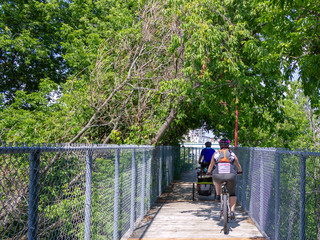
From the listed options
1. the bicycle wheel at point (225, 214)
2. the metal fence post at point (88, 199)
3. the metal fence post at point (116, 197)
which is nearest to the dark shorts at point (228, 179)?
the bicycle wheel at point (225, 214)

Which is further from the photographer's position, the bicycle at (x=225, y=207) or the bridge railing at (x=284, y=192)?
the bicycle at (x=225, y=207)

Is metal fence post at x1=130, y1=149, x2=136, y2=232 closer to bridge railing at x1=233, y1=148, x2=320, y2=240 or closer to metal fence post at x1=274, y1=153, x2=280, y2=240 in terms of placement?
bridge railing at x1=233, y1=148, x2=320, y2=240

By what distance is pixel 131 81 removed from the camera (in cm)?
1159

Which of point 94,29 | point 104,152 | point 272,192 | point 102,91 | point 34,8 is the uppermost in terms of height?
point 34,8

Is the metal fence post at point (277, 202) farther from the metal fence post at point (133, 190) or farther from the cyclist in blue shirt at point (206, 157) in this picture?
the cyclist in blue shirt at point (206, 157)

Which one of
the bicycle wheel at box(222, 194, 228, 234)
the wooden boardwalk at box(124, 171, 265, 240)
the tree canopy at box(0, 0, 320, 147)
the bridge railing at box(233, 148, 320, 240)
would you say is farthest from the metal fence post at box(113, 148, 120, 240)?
the tree canopy at box(0, 0, 320, 147)

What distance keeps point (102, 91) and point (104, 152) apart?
6067 mm

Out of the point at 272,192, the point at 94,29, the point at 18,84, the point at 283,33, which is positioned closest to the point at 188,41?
the point at 283,33

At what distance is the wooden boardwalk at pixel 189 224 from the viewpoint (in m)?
7.36

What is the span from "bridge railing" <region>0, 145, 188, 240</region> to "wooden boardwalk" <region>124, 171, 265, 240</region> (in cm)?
70

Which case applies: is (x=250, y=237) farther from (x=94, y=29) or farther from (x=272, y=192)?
(x=94, y=29)

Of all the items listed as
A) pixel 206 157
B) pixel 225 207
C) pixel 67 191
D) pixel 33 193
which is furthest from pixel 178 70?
pixel 33 193

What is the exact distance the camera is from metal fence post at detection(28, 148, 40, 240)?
109 inches

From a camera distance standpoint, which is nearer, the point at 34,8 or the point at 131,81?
the point at 131,81
